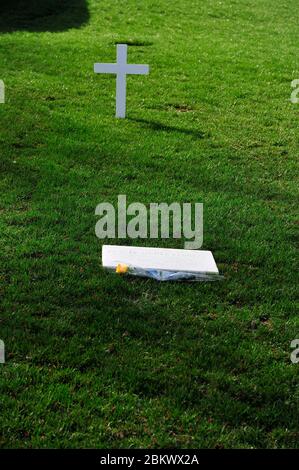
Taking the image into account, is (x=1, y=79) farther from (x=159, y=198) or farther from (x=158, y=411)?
(x=158, y=411)

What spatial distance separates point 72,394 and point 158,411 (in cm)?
59

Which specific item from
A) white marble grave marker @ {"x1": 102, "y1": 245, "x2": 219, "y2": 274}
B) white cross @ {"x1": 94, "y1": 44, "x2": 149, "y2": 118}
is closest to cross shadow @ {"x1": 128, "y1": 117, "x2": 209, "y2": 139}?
white cross @ {"x1": 94, "y1": 44, "x2": 149, "y2": 118}

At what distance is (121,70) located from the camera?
1177cm

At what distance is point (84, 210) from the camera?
7988mm

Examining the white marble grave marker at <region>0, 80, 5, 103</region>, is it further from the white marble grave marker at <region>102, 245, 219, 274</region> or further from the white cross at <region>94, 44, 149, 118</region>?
the white marble grave marker at <region>102, 245, 219, 274</region>

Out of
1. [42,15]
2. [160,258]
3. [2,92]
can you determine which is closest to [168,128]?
[2,92]

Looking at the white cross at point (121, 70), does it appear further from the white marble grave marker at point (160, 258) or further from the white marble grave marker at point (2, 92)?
A: the white marble grave marker at point (160, 258)

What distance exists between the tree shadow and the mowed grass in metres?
2.07

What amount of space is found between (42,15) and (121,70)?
898 cm

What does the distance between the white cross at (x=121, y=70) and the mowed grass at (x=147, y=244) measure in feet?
1.02

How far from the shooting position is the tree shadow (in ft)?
59.8

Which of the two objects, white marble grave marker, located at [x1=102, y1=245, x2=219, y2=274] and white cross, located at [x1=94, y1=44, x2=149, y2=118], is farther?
white cross, located at [x1=94, y1=44, x2=149, y2=118]

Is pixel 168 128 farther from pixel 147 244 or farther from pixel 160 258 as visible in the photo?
pixel 160 258

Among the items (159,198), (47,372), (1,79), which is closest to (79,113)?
(1,79)
